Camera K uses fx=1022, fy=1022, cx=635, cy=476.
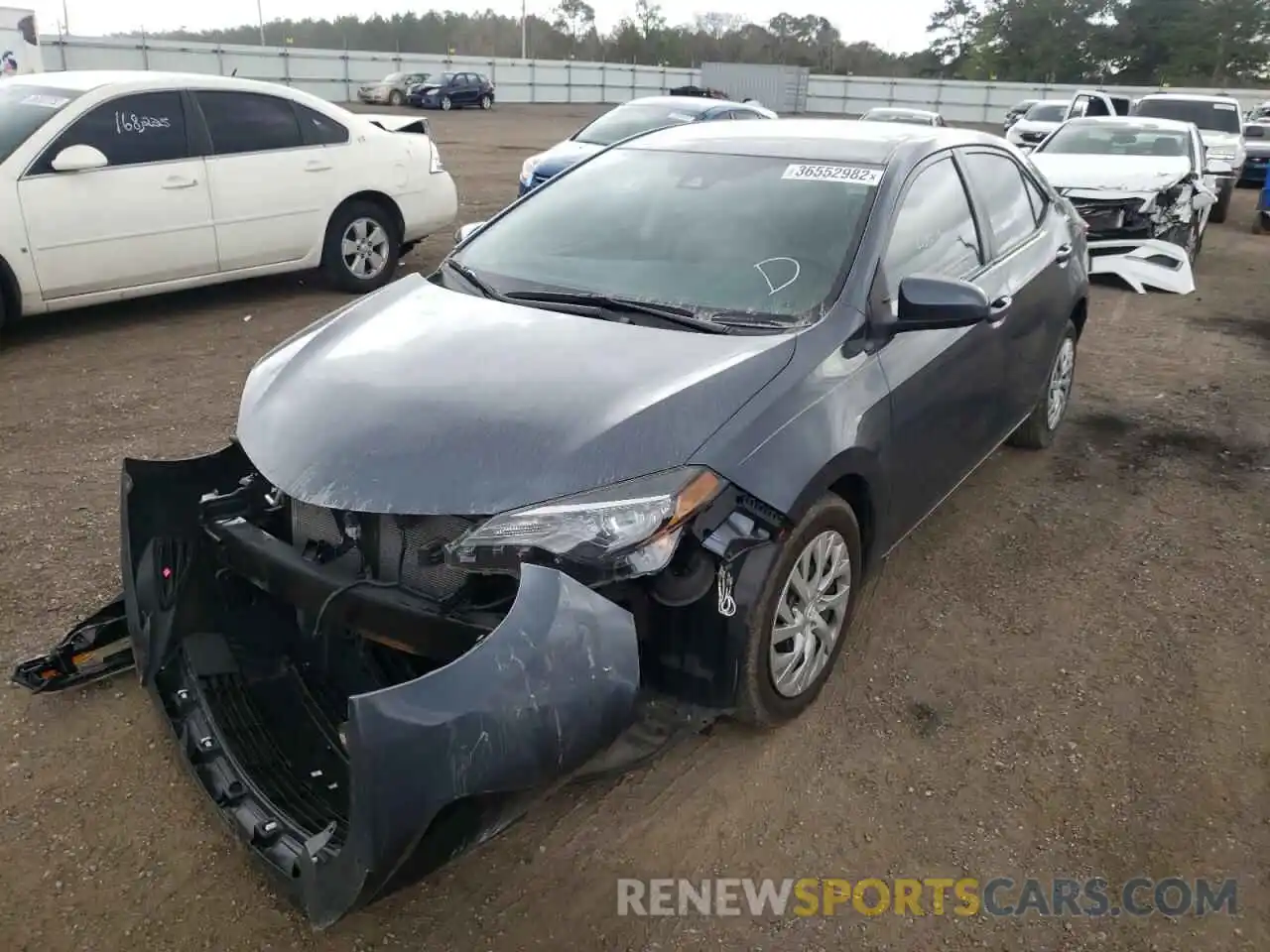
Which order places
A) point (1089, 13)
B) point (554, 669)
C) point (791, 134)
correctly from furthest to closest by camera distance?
1. point (1089, 13)
2. point (791, 134)
3. point (554, 669)

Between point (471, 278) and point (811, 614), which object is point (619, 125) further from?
point (811, 614)

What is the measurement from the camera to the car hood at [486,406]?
250cm

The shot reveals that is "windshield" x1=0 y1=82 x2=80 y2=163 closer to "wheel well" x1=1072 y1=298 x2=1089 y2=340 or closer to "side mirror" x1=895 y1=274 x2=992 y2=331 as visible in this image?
"side mirror" x1=895 y1=274 x2=992 y2=331

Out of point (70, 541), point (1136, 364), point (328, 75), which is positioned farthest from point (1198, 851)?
point (328, 75)

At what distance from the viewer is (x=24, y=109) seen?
6.59 meters

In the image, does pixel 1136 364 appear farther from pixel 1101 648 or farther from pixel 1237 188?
pixel 1237 188

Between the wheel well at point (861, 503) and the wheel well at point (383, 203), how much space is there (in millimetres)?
6071

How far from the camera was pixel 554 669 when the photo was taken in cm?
218

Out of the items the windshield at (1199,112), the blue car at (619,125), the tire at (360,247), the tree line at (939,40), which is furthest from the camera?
the tree line at (939,40)

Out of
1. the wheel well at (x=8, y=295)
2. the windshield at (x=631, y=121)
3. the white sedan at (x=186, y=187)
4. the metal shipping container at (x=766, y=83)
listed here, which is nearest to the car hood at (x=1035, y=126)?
the windshield at (x=631, y=121)

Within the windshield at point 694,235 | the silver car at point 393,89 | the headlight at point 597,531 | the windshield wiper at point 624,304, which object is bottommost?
the headlight at point 597,531

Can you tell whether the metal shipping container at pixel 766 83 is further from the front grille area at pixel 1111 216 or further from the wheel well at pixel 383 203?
the wheel well at pixel 383 203

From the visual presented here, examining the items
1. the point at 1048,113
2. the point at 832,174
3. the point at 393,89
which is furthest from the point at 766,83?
the point at 832,174

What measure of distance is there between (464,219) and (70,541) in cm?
858
